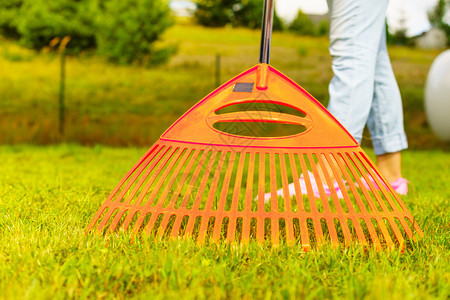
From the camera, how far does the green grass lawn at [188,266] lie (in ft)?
3.15

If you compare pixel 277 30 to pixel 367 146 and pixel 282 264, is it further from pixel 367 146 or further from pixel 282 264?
pixel 282 264

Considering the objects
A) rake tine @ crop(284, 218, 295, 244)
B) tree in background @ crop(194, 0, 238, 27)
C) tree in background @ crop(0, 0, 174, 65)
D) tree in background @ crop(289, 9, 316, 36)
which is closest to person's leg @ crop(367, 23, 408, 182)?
rake tine @ crop(284, 218, 295, 244)

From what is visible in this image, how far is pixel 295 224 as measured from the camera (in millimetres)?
1548

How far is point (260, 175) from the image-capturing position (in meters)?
1.38

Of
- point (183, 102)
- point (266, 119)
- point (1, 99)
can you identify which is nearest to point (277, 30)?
point (183, 102)

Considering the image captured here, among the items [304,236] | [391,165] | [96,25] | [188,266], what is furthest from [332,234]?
[96,25]

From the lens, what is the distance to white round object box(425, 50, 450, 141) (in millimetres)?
5074

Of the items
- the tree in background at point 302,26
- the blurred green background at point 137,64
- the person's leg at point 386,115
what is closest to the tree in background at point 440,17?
the blurred green background at point 137,64

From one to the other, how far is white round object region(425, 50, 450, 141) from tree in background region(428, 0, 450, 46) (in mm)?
9779

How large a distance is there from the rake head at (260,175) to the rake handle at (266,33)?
0.53 ft

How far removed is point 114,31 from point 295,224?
10635 mm

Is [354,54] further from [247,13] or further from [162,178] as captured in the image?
[247,13]

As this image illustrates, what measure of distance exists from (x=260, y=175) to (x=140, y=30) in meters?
10.1

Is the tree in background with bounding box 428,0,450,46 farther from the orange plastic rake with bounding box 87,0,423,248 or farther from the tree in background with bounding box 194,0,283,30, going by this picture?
the orange plastic rake with bounding box 87,0,423,248
